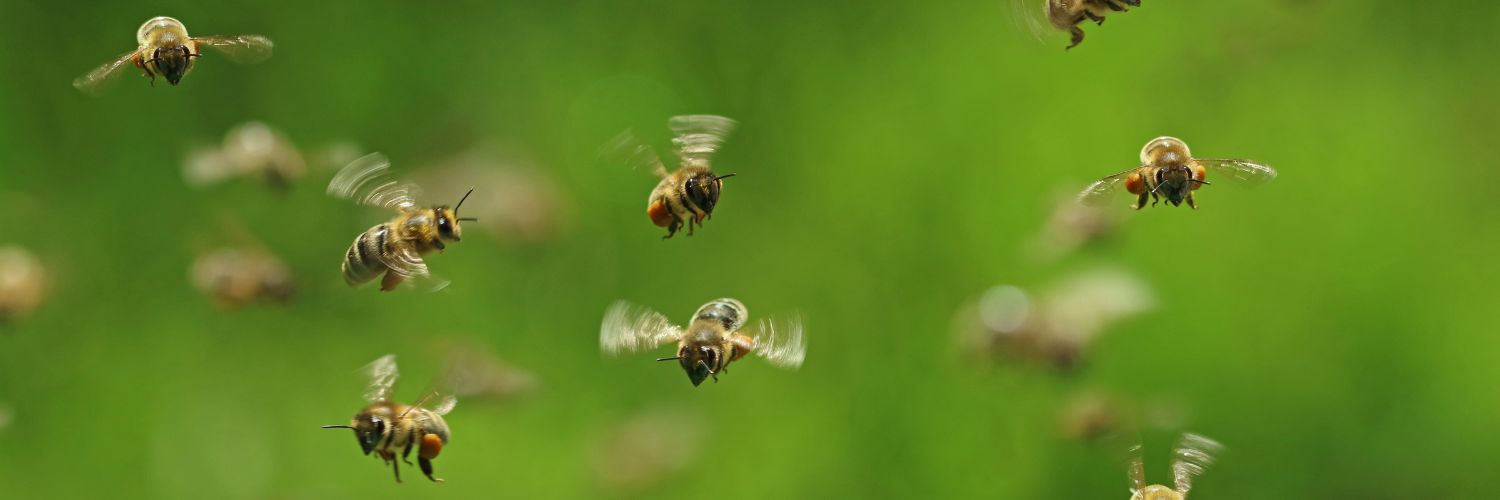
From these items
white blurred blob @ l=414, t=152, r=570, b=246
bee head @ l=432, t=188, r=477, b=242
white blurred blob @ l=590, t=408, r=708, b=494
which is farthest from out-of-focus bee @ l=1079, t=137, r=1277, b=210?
white blurred blob @ l=414, t=152, r=570, b=246

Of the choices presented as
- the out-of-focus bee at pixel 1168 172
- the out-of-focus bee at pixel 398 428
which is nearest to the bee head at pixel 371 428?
the out-of-focus bee at pixel 398 428

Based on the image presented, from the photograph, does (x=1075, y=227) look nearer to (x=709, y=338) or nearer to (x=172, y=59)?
(x=709, y=338)

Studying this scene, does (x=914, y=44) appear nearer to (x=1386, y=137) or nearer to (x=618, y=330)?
(x=1386, y=137)

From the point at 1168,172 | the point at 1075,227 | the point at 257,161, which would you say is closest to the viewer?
the point at 1168,172

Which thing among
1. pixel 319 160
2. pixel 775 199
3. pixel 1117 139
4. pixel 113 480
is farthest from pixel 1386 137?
pixel 113 480

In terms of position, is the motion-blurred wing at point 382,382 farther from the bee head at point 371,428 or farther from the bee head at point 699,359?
the bee head at point 699,359

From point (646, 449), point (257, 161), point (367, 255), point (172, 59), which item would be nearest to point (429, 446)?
point (367, 255)
